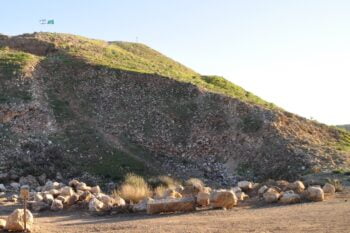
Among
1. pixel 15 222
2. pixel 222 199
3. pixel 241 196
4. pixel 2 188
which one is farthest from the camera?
pixel 2 188

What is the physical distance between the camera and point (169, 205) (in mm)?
15109

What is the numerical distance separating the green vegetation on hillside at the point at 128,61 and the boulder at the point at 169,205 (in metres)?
17.8

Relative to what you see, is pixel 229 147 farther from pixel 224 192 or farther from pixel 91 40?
pixel 91 40

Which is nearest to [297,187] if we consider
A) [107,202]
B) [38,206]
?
[107,202]

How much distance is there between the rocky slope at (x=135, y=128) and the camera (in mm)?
26078

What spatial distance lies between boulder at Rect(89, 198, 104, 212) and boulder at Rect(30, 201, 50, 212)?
1677 millimetres

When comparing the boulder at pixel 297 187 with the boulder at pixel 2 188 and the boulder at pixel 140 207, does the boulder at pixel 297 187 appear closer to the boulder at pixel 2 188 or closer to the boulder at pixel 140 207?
the boulder at pixel 140 207

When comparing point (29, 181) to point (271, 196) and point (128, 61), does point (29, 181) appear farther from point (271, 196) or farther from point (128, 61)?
point (128, 61)

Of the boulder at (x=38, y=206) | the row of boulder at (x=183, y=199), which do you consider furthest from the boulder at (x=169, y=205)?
the boulder at (x=38, y=206)

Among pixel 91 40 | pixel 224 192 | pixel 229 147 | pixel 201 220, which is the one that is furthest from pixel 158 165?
pixel 91 40

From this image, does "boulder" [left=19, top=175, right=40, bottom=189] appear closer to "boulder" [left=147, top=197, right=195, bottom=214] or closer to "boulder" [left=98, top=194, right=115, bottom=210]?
"boulder" [left=98, top=194, right=115, bottom=210]

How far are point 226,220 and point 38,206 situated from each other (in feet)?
21.8

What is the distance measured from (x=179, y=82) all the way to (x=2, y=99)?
10.2m

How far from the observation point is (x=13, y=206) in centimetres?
1822
